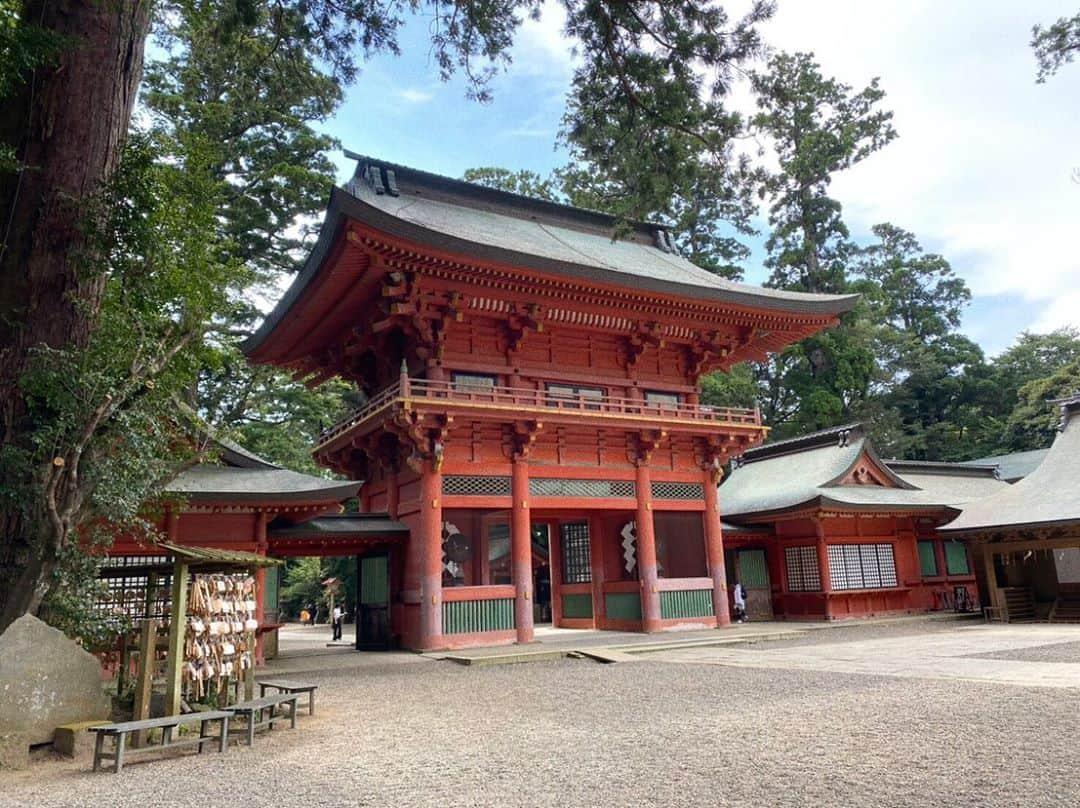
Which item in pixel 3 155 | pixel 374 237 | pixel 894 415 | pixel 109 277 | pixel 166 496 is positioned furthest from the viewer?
pixel 894 415

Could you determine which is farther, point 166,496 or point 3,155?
point 166,496

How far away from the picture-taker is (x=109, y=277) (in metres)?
7.84

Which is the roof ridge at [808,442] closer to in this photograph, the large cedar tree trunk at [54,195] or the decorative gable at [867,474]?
the decorative gable at [867,474]

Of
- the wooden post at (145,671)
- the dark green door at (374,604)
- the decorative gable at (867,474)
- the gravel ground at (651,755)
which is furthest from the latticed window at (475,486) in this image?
the decorative gable at (867,474)

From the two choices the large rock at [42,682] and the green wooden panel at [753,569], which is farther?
the green wooden panel at [753,569]

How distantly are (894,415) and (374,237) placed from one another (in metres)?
33.7

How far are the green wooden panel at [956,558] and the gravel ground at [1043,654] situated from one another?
10.7 m

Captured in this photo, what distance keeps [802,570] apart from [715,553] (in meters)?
3.58

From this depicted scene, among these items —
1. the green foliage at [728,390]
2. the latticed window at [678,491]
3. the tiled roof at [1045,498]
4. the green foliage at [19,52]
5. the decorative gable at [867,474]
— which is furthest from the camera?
the green foliage at [728,390]

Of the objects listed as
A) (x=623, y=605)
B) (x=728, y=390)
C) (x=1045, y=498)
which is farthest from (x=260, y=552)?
(x=728, y=390)

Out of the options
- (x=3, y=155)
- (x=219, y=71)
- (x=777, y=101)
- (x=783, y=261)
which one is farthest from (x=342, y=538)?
(x=783, y=261)

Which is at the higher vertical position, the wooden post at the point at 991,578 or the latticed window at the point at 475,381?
the latticed window at the point at 475,381

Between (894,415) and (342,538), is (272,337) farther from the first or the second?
(894,415)

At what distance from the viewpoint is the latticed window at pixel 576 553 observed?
19516 millimetres
